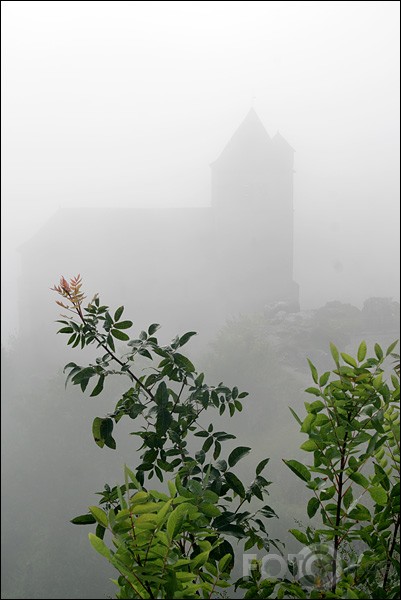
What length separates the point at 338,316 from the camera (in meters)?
12.6

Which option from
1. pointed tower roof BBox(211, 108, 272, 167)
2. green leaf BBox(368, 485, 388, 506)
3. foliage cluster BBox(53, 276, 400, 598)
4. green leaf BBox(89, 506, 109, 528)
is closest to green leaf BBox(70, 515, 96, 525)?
foliage cluster BBox(53, 276, 400, 598)

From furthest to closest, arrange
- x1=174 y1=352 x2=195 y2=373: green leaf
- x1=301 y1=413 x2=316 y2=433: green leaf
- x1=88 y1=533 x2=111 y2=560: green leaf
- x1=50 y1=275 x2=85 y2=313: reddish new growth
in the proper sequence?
x1=174 y1=352 x2=195 y2=373: green leaf < x1=50 y1=275 x2=85 y2=313: reddish new growth < x1=301 y1=413 x2=316 y2=433: green leaf < x1=88 y1=533 x2=111 y2=560: green leaf

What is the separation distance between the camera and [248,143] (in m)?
18.1

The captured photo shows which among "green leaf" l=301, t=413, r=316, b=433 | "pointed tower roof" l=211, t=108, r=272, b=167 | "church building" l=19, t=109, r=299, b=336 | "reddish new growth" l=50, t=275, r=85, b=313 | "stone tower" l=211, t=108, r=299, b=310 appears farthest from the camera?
"pointed tower roof" l=211, t=108, r=272, b=167

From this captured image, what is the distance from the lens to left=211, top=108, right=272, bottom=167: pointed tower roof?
17688 mm

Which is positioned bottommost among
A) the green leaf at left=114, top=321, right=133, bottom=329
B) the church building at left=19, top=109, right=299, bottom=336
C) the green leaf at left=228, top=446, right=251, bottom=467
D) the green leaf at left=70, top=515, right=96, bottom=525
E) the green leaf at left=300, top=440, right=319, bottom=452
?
the green leaf at left=70, top=515, right=96, bottom=525

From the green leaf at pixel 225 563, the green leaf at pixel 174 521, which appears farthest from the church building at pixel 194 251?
the green leaf at pixel 174 521

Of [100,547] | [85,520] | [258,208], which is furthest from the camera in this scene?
[258,208]

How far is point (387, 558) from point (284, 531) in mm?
6306

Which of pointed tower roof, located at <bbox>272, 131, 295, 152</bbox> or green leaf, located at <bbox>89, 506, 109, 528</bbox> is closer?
green leaf, located at <bbox>89, 506, 109, 528</bbox>

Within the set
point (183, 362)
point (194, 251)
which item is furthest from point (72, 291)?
point (194, 251)

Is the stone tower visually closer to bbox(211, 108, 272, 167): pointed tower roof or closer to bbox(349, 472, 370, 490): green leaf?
bbox(211, 108, 272, 167): pointed tower roof

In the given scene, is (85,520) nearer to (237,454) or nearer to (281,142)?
(237,454)

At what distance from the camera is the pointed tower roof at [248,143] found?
17688 mm
